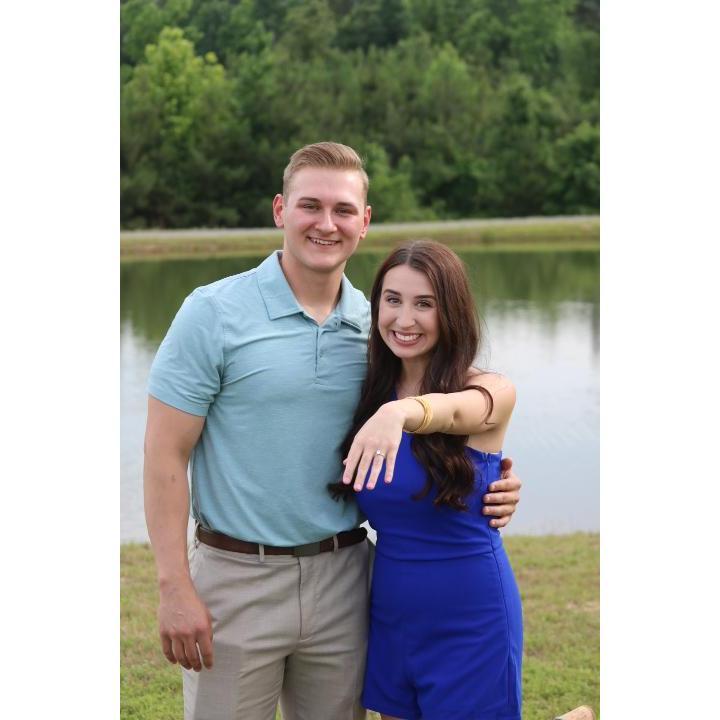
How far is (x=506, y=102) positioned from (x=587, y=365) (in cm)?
853

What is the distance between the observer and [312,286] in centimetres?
228

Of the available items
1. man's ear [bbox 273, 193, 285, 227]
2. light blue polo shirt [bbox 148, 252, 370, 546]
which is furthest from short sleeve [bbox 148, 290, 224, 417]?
man's ear [bbox 273, 193, 285, 227]

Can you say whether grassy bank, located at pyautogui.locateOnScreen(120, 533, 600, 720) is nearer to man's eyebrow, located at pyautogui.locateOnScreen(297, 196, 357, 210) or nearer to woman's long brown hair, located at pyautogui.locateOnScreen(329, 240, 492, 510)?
woman's long brown hair, located at pyautogui.locateOnScreen(329, 240, 492, 510)

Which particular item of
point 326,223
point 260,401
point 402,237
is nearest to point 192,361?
point 260,401

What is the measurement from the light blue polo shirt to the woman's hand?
0.71 ft

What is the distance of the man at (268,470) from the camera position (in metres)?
2.19

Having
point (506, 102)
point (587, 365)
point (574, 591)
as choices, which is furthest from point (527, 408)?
point (506, 102)

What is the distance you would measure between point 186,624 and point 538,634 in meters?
2.06

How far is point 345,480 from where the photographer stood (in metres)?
2.00

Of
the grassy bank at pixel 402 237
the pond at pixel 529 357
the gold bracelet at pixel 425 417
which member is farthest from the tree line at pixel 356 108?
the gold bracelet at pixel 425 417

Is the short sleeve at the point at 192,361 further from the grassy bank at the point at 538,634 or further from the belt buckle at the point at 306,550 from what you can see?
the grassy bank at the point at 538,634

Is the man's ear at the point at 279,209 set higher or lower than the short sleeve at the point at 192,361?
higher

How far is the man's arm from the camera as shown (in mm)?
2180
